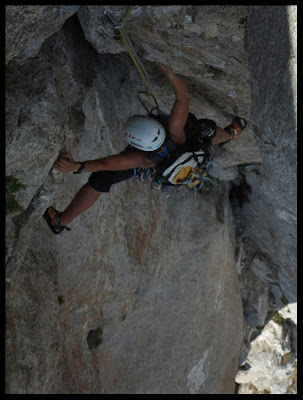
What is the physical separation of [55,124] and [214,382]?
8.11 m

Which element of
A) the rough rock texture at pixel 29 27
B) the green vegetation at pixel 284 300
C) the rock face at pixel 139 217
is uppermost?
the rough rock texture at pixel 29 27

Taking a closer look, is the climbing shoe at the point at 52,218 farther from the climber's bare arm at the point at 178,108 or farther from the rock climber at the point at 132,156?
the climber's bare arm at the point at 178,108

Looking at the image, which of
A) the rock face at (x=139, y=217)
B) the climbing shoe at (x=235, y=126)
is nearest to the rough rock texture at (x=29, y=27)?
the rock face at (x=139, y=217)

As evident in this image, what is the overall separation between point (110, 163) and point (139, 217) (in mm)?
2356

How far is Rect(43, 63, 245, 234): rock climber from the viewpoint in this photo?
17.6ft

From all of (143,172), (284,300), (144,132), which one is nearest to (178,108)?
(144,132)

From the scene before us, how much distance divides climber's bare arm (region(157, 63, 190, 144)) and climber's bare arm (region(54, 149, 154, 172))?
514 millimetres

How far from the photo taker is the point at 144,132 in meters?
5.36

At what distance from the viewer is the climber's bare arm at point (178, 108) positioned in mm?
5287

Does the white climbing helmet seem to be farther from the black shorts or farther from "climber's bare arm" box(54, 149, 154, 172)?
the black shorts

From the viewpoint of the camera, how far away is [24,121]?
4645mm

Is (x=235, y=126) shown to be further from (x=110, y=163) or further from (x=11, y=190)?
(x=11, y=190)

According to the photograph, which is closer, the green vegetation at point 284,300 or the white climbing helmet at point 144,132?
the white climbing helmet at point 144,132

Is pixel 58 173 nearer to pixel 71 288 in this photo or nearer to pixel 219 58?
pixel 71 288
